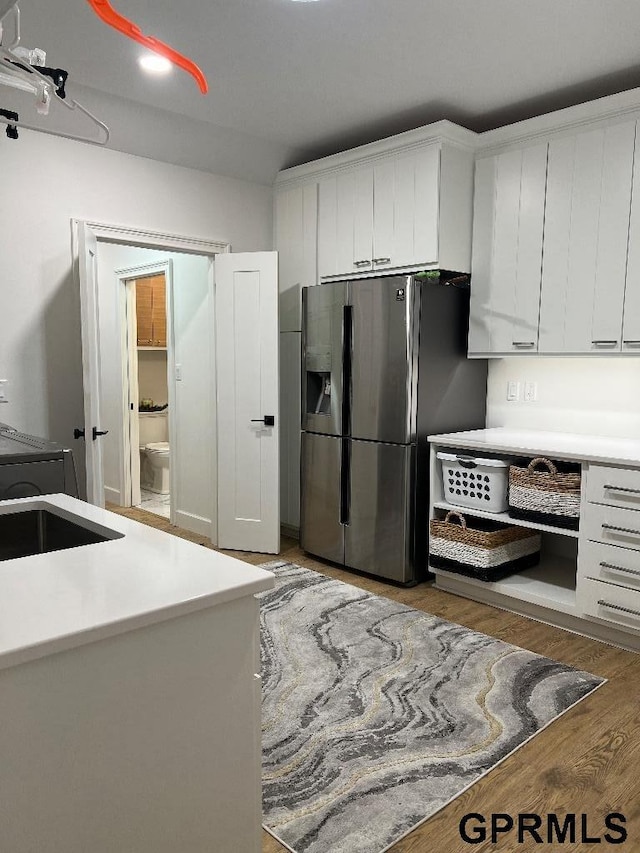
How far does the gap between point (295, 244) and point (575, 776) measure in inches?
135

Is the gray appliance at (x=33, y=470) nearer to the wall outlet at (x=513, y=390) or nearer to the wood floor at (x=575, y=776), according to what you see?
the wood floor at (x=575, y=776)

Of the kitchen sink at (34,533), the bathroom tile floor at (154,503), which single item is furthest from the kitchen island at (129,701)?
the bathroom tile floor at (154,503)

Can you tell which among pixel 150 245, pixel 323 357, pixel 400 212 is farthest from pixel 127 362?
pixel 400 212

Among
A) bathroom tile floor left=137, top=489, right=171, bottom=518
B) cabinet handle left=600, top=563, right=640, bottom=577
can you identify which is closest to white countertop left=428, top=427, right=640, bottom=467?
cabinet handle left=600, top=563, right=640, bottom=577

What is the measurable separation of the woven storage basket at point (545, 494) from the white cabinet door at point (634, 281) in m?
0.67

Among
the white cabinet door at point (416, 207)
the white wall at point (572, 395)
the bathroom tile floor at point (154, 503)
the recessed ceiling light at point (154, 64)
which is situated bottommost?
the bathroom tile floor at point (154, 503)

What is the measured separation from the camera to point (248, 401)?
4.20 metres

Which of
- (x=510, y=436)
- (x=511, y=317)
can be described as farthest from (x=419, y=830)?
(x=511, y=317)

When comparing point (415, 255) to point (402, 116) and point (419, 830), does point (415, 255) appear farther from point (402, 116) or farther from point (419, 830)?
point (419, 830)

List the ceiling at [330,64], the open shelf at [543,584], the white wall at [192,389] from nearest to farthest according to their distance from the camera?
1. the ceiling at [330,64]
2. the open shelf at [543,584]
3. the white wall at [192,389]

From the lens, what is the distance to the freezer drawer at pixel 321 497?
390cm

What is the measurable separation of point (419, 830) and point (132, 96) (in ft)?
11.4

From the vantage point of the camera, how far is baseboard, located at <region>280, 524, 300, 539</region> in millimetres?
4594

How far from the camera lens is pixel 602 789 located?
1.93 metres
